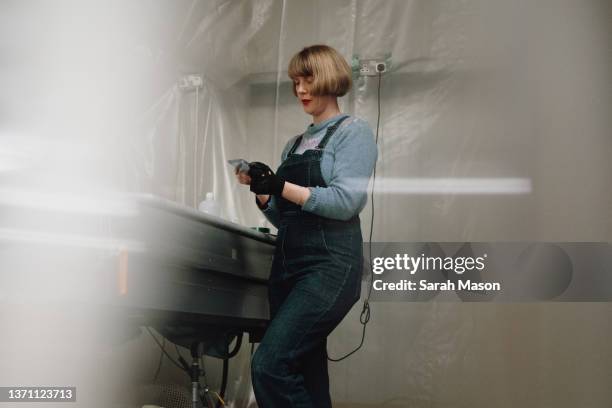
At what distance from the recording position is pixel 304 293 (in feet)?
4.62

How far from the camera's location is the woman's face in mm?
1571

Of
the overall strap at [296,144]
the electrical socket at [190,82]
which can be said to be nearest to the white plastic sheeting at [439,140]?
the electrical socket at [190,82]

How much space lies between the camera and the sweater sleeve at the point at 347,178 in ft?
4.67

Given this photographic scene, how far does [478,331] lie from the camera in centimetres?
239

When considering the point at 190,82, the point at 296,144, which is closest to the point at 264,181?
the point at 296,144

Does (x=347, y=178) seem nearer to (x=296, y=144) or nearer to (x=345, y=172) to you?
(x=345, y=172)

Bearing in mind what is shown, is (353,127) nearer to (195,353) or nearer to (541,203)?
(195,353)

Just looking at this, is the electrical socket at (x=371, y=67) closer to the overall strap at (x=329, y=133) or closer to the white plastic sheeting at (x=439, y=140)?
the white plastic sheeting at (x=439, y=140)

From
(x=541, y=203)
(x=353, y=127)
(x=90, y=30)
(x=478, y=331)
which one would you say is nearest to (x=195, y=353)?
(x=353, y=127)

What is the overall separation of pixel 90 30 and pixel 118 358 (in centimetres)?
101

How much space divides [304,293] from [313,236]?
0.14 m

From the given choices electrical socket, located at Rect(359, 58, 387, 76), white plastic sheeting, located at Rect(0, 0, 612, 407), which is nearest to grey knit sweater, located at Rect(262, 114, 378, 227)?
white plastic sheeting, located at Rect(0, 0, 612, 407)

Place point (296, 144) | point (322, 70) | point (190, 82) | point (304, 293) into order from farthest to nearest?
1. point (190, 82)
2. point (296, 144)
3. point (322, 70)
4. point (304, 293)

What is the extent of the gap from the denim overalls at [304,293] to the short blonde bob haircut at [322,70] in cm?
9
